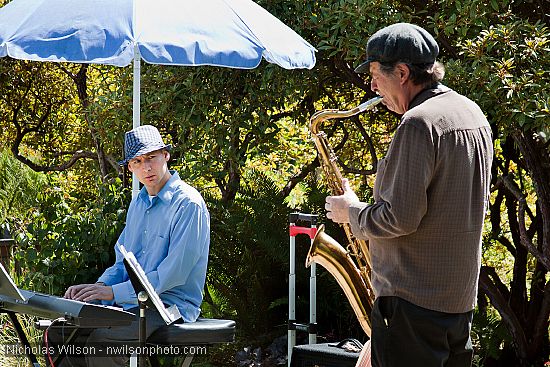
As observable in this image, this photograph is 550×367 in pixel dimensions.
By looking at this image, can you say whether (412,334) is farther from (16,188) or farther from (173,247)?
(16,188)

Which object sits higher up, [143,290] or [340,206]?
[340,206]

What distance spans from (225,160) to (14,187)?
1884mm

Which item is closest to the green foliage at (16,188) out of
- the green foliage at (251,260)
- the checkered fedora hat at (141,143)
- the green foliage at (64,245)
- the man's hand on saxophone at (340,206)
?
the green foliage at (64,245)

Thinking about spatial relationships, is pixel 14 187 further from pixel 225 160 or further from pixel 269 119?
pixel 269 119

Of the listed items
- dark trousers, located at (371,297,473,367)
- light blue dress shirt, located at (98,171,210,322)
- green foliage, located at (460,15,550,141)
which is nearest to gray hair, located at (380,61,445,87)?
dark trousers, located at (371,297,473,367)

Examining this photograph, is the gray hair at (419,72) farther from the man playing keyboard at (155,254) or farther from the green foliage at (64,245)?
the green foliage at (64,245)

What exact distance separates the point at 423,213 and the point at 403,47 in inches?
20.7

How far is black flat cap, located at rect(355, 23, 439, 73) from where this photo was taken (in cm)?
278

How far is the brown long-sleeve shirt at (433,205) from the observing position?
2.64 meters

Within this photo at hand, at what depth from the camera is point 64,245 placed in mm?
5258

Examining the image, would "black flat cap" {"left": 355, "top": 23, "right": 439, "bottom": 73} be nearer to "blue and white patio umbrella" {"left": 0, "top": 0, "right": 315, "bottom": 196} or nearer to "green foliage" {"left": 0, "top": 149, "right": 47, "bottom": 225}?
"blue and white patio umbrella" {"left": 0, "top": 0, "right": 315, "bottom": 196}

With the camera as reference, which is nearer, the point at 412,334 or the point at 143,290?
the point at 412,334

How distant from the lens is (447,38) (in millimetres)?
4949

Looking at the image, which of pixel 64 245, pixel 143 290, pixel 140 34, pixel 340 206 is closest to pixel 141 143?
pixel 140 34
